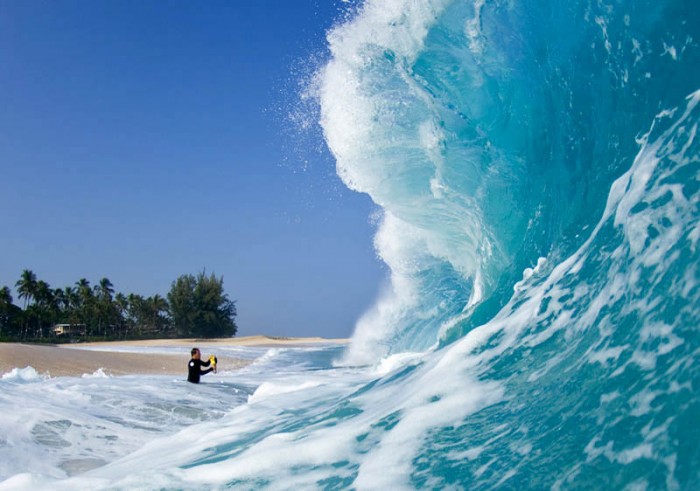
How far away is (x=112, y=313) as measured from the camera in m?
61.9

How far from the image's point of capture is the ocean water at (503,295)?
2.56m

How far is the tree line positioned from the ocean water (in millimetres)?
43002

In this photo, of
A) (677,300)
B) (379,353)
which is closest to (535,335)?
(677,300)

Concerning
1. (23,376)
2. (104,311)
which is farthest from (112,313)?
(23,376)

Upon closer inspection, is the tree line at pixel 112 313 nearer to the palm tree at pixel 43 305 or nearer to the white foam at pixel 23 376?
the palm tree at pixel 43 305

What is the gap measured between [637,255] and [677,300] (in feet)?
1.84

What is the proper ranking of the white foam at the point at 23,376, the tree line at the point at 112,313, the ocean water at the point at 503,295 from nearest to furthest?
the ocean water at the point at 503,295 → the white foam at the point at 23,376 → the tree line at the point at 112,313

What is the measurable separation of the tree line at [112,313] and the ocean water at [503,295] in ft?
141

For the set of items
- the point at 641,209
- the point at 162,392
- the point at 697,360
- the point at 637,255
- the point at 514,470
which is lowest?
the point at 162,392

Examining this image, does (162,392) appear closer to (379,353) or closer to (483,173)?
(483,173)

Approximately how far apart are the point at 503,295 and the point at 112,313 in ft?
202

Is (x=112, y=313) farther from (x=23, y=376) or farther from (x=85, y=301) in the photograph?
(x=23, y=376)

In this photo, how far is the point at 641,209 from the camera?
329 centimetres

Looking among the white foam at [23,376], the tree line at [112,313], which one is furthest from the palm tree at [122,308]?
the white foam at [23,376]
